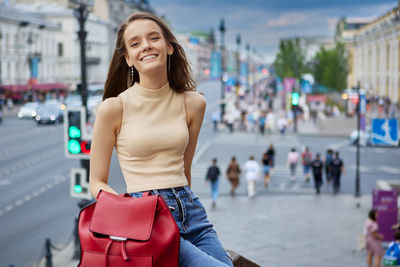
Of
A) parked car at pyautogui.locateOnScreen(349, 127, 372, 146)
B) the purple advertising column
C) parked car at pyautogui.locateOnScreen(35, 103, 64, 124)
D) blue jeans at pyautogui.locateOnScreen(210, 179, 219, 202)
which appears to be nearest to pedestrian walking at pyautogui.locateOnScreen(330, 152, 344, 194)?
blue jeans at pyautogui.locateOnScreen(210, 179, 219, 202)

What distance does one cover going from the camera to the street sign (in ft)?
51.1

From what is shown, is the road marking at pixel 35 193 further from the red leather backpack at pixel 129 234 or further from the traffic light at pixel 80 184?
Result: the red leather backpack at pixel 129 234

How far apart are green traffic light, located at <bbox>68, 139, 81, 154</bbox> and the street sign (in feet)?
31.3

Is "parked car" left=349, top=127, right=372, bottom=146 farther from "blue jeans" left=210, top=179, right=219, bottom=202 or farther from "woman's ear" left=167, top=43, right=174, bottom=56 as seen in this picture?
"woman's ear" left=167, top=43, right=174, bottom=56

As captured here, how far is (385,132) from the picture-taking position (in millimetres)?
15695

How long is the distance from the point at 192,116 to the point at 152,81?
0.24 meters

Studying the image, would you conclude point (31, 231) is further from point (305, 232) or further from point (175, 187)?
point (175, 187)

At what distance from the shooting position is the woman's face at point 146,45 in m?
2.51

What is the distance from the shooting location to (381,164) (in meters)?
28.7

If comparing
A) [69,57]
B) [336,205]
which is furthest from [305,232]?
[69,57]

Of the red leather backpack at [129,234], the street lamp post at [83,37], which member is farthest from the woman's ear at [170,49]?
the street lamp post at [83,37]

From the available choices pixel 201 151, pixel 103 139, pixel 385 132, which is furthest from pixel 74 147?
pixel 201 151

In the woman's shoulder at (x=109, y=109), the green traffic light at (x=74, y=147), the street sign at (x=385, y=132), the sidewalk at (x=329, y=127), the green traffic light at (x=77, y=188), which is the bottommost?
the sidewalk at (x=329, y=127)

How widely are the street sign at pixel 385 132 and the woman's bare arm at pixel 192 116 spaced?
13705mm
